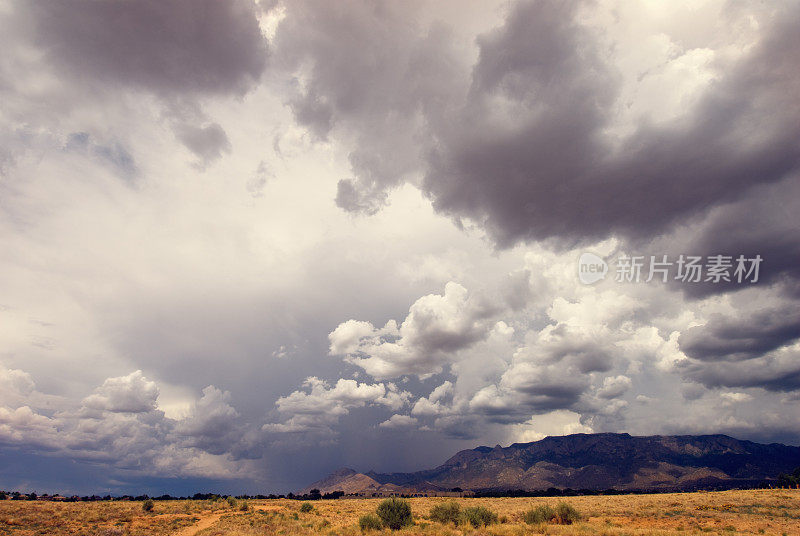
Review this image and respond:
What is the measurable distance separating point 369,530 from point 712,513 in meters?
41.1

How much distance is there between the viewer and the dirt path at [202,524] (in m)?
44.7

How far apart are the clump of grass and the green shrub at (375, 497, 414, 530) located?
A: 37.8 feet

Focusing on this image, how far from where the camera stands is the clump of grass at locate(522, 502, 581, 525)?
39.2m

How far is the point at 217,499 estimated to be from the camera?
8300 cm

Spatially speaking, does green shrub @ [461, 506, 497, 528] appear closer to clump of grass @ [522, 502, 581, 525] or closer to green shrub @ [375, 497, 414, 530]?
clump of grass @ [522, 502, 581, 525]

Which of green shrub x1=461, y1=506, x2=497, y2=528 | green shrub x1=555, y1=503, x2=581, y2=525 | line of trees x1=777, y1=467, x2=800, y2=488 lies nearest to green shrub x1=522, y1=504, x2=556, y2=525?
green shrub x1=555, y1=503, x2=581, y2=525

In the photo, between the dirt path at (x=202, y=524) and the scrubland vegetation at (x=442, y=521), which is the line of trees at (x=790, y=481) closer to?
the scrubland vegetation at (x=442, y=521)

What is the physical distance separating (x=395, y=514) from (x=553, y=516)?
16.1m

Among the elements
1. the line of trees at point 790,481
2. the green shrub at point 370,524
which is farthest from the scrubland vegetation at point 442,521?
the line of trees at point 790,481

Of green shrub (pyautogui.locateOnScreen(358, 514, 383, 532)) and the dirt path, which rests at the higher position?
green shrub (pyautogui.locateOnScreen(358, 514, 383, 532))

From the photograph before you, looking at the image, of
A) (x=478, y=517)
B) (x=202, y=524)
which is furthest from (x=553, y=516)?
(x=202, y=524)

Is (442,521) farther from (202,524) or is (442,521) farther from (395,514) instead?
(202,524)

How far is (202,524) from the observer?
50.4 metres

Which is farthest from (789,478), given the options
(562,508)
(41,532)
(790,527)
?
(41,532)
